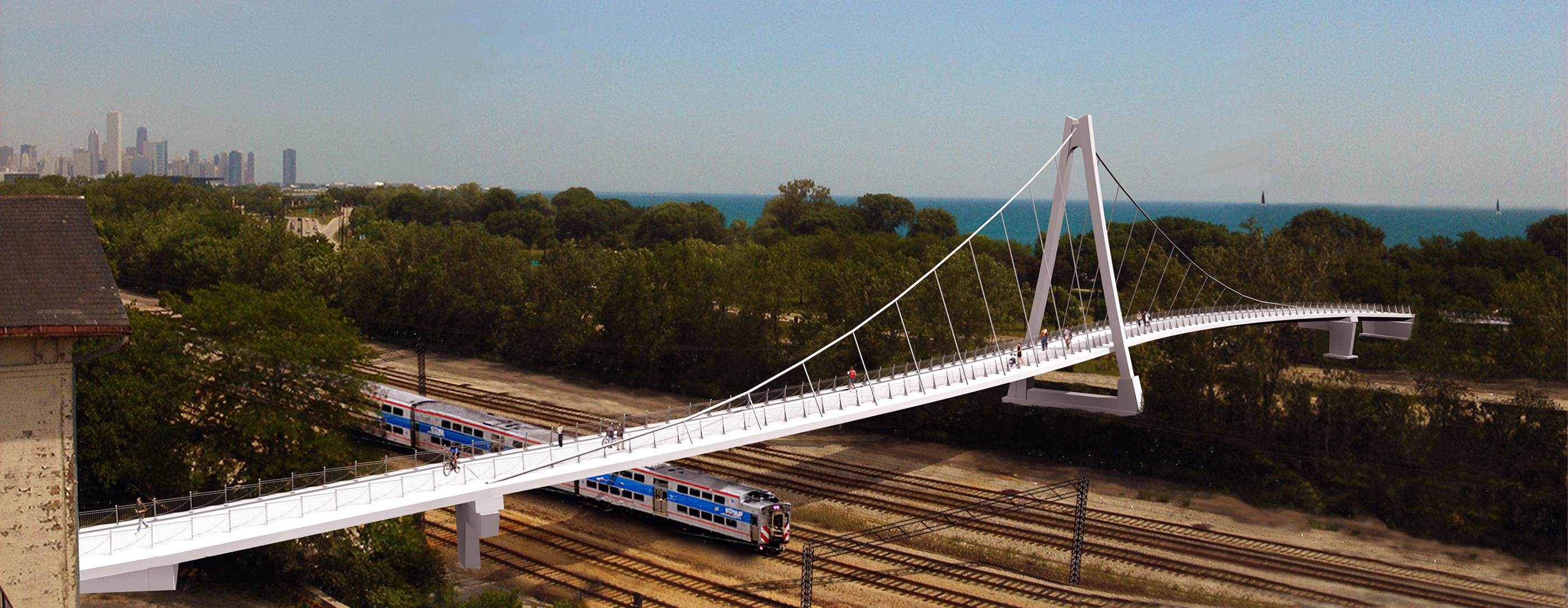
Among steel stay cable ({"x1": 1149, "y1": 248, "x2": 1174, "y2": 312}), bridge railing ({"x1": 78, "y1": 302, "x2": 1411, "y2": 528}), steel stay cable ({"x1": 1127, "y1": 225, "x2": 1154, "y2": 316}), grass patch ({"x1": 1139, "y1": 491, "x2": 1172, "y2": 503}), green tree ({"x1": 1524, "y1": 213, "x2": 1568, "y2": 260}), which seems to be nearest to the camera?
bridge railing ({"x1": 78, "y1": 302, "x2": 1411, "y2": 528})

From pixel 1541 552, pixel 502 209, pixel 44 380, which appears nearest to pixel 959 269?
pixel 1541 552

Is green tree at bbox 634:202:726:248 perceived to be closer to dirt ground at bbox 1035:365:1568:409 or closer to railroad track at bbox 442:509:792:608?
dirt ground at bbox 1035:365:1568:409

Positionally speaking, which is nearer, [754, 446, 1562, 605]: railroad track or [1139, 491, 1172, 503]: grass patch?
[754, 446, 1562, 605]: railroad track

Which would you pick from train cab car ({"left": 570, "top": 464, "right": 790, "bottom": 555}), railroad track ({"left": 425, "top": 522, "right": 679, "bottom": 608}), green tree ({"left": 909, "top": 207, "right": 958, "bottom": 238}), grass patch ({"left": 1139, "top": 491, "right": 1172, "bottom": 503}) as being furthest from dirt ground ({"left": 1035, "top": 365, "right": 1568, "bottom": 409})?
green tree ({"left": 909, "top": 207, "right": 958, "bottom": 238})

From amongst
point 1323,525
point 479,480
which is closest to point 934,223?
point 1323,525

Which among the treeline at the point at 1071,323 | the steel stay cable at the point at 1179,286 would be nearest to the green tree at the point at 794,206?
the treeline at the point at 1071,323

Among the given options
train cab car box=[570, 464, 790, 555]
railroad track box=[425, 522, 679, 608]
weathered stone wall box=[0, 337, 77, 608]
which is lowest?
railroad track box=[425, 522, 679, 608]
